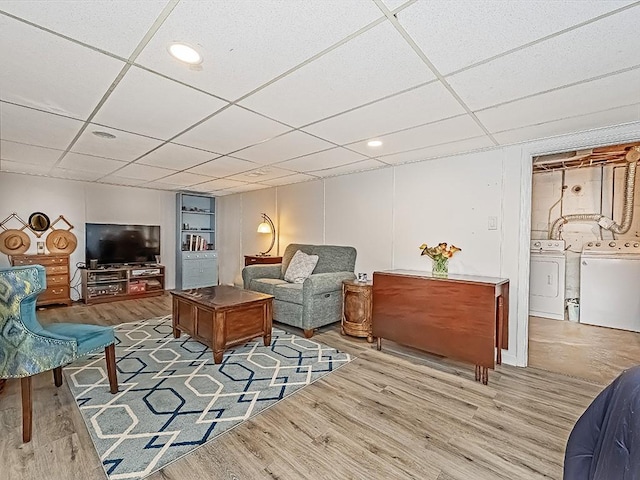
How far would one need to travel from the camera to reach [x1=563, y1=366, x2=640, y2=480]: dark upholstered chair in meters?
0.84

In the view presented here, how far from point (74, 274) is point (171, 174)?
262cm

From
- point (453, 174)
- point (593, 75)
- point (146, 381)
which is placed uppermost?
point (593, 75)

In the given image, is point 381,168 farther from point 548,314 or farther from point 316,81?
point 548,314

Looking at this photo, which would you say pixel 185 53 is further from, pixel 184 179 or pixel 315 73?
pixel 184 179

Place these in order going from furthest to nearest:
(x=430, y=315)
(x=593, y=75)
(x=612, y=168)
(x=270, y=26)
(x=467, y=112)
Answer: (x=612, y=168), (x=430, y=315), (x=467, y=112), (x=593, y=75), (x=270, y=26)

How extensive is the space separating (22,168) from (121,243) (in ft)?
5.80

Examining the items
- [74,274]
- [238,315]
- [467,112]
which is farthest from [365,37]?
[74,274]

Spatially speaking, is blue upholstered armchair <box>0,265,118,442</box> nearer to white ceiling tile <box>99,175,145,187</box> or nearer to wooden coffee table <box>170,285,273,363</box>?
wooden coffee table <box>170,285,273,363</box>

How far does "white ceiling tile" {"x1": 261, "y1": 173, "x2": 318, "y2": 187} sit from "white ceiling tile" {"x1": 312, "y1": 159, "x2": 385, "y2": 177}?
0.24 m

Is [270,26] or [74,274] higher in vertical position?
[270,26]

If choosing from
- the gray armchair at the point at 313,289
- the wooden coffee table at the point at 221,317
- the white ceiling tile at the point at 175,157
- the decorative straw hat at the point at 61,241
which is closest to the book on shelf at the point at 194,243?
the decorative straw hat at the point at 61,241

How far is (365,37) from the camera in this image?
4.62 ft

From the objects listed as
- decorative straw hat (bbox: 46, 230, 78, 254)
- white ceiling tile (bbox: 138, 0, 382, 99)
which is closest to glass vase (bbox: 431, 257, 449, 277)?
white ceiling tile (bbox: 138, 0, 382, 99)

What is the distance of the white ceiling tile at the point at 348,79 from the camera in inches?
58.4
